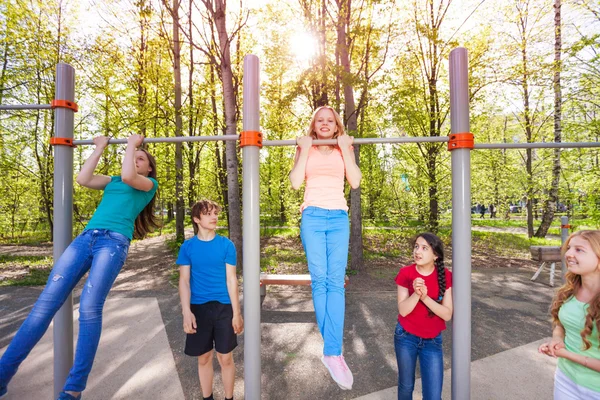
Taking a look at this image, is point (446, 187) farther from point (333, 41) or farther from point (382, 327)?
point (382, 327)

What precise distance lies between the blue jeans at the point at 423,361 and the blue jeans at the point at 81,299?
73.3 inches

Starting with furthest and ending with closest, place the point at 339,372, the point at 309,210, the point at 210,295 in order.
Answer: the point at 210,295, the point at 309,210, the point at 339,372

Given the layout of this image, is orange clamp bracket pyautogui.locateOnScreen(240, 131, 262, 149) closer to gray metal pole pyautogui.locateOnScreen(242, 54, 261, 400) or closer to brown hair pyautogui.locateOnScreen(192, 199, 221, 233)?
gray metal pole pyautogui.locateOnScreen(242, 54, 261, 400)

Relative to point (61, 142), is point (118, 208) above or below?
below

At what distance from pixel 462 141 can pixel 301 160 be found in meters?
1.03

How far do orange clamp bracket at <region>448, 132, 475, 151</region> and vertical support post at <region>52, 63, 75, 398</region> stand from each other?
108 inches

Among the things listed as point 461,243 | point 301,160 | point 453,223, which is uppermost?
point 301,160

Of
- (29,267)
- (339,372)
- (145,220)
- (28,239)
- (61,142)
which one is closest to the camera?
(339,372)

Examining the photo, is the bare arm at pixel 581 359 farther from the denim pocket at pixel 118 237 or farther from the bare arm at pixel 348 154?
the denim pocket at pixel 118 237

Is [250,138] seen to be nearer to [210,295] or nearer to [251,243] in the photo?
[251,243]

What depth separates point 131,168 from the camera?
232cm

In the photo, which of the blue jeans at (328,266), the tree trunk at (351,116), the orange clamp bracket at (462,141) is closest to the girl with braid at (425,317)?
the blue jeans at (328,266)

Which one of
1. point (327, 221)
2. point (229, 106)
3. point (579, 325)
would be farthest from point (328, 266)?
point (229, 106)

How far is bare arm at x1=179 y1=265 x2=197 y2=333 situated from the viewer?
2.38 m
